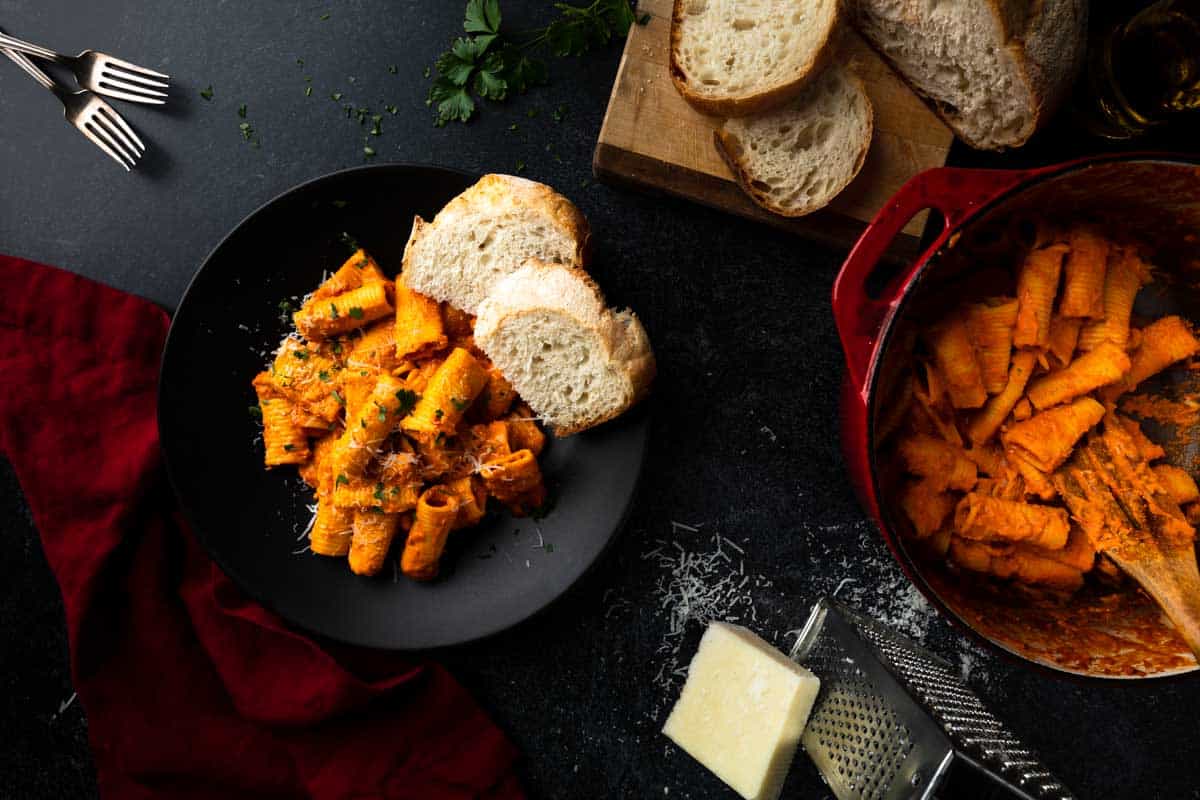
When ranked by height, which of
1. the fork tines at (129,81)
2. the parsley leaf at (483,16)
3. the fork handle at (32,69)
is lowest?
the parsley leaf at (483,16)

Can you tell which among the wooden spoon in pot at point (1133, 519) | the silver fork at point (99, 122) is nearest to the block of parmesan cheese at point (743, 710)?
the wooden spoon in pot at point (1133, 519)

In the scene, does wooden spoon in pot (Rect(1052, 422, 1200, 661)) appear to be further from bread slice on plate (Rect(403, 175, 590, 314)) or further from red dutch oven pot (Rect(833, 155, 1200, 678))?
bread slice on plate (Rect(403, 175, 590, 314))

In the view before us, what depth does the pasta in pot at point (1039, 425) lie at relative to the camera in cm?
153

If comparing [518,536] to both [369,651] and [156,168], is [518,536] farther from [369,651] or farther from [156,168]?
[156,168]

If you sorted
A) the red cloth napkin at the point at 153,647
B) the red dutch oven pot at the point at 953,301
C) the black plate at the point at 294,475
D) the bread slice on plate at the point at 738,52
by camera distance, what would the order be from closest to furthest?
the red dutch oven pot at the point at 953,301
the bread slice on plate at the point at 738,52
the black plate at the point at 294,475
the red cloth napkin at the point at 153,647

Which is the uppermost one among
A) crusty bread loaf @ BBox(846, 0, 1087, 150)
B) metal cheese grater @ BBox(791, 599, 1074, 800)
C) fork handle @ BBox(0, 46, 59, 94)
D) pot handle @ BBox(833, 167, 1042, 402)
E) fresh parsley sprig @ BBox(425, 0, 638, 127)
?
fork handle @ BBox(0, 46, 59, 94)

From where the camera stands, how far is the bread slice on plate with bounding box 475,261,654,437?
5.37 ft

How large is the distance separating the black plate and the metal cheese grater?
1.87 ft

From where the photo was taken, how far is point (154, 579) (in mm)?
1864

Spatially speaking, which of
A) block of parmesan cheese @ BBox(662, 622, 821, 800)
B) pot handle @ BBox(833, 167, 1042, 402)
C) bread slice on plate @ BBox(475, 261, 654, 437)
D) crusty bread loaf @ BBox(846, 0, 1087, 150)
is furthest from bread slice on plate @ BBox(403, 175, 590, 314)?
block of parmesan cheese @ BBox(662, 622, 821, 800)

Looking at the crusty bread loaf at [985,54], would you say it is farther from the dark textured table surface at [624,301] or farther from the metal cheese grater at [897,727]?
the metal cheese grater at [897,727]

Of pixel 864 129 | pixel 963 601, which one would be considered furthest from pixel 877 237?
pixel 963 601

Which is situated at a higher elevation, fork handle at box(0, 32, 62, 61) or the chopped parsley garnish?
fork handle at box(0, 32, 62, 61)

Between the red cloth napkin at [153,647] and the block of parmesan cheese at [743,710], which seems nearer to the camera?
the block of parmesan cheese at [743,710]
